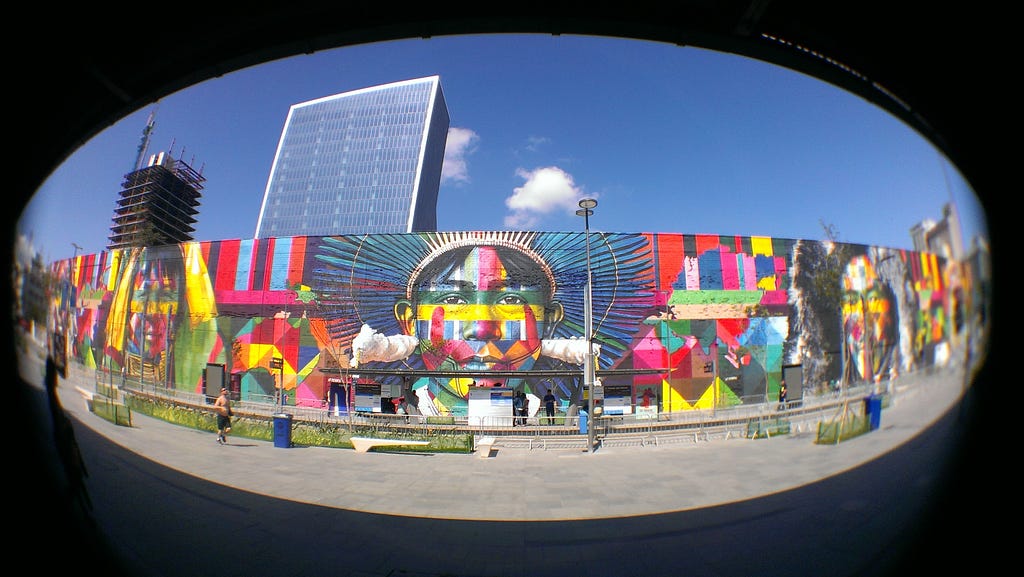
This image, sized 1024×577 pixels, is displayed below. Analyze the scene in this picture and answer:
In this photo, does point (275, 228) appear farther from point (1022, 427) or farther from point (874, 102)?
point (1022, 427)

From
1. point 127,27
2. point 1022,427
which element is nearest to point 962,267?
point 1022,427

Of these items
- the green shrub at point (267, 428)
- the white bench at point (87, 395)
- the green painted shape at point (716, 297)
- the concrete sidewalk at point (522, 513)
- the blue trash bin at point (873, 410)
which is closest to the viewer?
the concrete sidewalk at point (522, 513)

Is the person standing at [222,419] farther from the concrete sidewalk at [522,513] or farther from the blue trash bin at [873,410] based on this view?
the blue trash bin at [873,410]

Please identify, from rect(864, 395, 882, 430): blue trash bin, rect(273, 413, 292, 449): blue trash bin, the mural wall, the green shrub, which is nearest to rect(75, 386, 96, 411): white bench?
the green shrub

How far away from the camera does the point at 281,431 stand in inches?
198

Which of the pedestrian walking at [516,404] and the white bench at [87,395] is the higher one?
the white bench at [87,395]

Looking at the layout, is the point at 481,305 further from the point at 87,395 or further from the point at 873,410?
the point at 873,410

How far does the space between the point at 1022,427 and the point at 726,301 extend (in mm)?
18287

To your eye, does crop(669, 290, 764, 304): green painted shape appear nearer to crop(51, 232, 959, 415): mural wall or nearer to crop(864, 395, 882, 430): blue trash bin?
crop(51, 232, 959, 415): mural wall

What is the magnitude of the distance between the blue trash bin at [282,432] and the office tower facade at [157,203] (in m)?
3.37

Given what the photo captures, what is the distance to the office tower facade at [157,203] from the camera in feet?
7.35

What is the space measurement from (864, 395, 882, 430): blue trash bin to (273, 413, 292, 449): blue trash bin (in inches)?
250

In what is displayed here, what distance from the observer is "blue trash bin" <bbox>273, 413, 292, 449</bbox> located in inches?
190

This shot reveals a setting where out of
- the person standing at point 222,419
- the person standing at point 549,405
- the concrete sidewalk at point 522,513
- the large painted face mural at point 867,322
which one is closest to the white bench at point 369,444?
the concrete sidewalk at point 522,513
